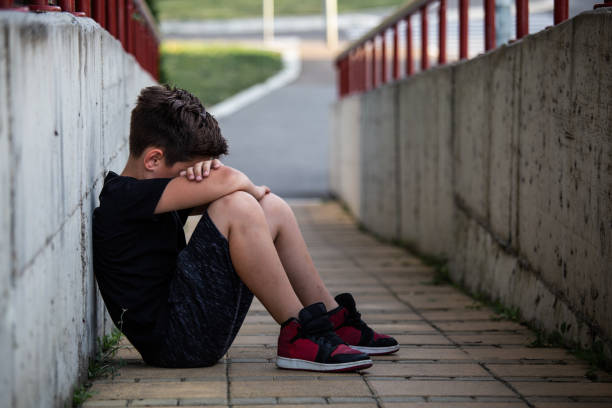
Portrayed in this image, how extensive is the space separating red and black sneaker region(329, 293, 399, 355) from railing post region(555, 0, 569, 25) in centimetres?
160

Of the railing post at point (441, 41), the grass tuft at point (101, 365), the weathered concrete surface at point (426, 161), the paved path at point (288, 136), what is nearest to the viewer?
the grass tuft at point (101, 365)

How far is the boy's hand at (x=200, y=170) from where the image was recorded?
3.07 metres

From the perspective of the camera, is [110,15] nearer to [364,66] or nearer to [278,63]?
[364,66]

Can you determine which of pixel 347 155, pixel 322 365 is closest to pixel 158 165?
pixel 322 365

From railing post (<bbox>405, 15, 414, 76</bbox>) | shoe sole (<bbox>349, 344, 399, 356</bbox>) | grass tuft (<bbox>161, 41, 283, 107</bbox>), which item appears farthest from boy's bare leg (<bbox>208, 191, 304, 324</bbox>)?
grass tuft (<bbox>161, 41, 283, 107</bbox>)

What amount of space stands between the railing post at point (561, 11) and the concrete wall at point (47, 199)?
199 centimetres

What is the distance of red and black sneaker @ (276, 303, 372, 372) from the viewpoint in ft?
10.3

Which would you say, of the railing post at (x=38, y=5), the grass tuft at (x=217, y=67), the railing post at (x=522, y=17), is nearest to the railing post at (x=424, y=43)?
the railing post at (x=522, y=17)

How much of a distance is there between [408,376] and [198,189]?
963mm

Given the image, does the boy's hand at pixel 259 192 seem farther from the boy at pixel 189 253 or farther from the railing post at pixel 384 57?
the railing post at pixel 384 57

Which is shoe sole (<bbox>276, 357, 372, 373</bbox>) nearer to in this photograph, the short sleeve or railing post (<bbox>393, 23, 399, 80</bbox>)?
the short sleeve

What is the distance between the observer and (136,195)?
303cm

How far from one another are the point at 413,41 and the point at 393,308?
12.1 ft

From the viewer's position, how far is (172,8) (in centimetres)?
4638
